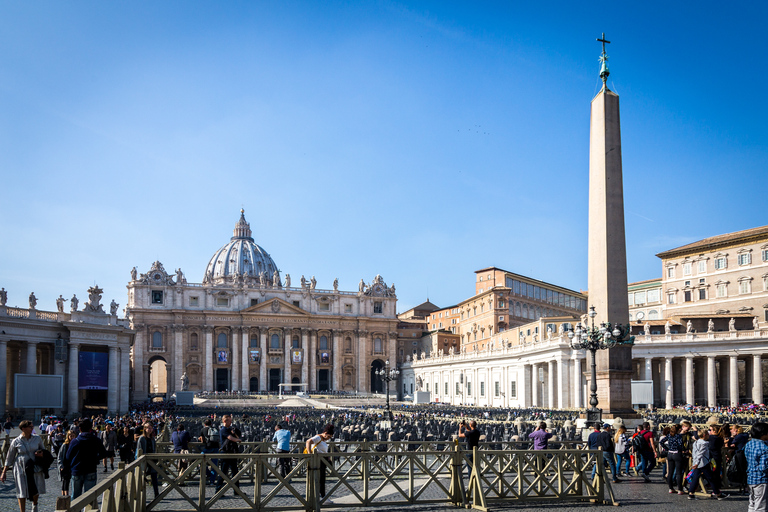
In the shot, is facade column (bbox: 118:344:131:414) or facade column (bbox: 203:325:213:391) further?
facade column (bbox: 203:325:213:391)

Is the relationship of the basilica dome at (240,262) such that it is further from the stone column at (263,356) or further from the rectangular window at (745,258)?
the rectangular window at (745,258)

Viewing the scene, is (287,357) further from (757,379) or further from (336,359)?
(757,379)

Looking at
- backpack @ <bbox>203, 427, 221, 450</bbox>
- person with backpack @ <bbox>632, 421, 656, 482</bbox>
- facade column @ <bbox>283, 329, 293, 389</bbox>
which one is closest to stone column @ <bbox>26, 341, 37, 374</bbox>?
backpack @ <bbox>203, 427, 221, 450</bbox>

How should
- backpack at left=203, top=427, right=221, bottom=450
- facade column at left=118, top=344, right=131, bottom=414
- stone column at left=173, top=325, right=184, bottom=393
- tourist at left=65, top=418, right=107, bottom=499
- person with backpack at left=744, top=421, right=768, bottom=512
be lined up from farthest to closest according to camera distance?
stone column at left=173, top=325, right=184, bottom=393 → facade column at left=118, top=344, right=131, bottom=414 → backpack at left=203, top=427, right=221, bottom=450 → tourist at left=65, top=418, right=107, bottom=499 → person with backpack at left=744, top=421, right=768, bottom=512

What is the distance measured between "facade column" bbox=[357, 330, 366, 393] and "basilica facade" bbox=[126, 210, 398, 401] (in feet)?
0.45

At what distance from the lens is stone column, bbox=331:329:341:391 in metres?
96.8

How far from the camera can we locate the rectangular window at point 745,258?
57.4m

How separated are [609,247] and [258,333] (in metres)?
79.4

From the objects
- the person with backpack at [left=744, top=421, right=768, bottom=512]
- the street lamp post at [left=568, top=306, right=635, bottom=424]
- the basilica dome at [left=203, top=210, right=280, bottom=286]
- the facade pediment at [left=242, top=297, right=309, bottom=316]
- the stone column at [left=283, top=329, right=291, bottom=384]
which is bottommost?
the stone column at [left=283, top=329, right=291, bottom=384]

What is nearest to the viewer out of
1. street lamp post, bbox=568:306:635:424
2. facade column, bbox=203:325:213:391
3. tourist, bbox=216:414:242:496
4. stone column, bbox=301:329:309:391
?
tourist, bbox=216:414:242:496

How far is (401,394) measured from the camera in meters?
96.5

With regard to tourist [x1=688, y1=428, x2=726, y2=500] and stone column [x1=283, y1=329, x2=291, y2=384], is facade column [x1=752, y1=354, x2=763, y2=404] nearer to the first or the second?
tourist [x1=688, y1=428, x2=726, y2=500]

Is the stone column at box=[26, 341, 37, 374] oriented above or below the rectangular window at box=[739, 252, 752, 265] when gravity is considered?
below

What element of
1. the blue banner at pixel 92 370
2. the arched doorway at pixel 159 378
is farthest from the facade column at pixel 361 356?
the blue banner at pixel 92 370
